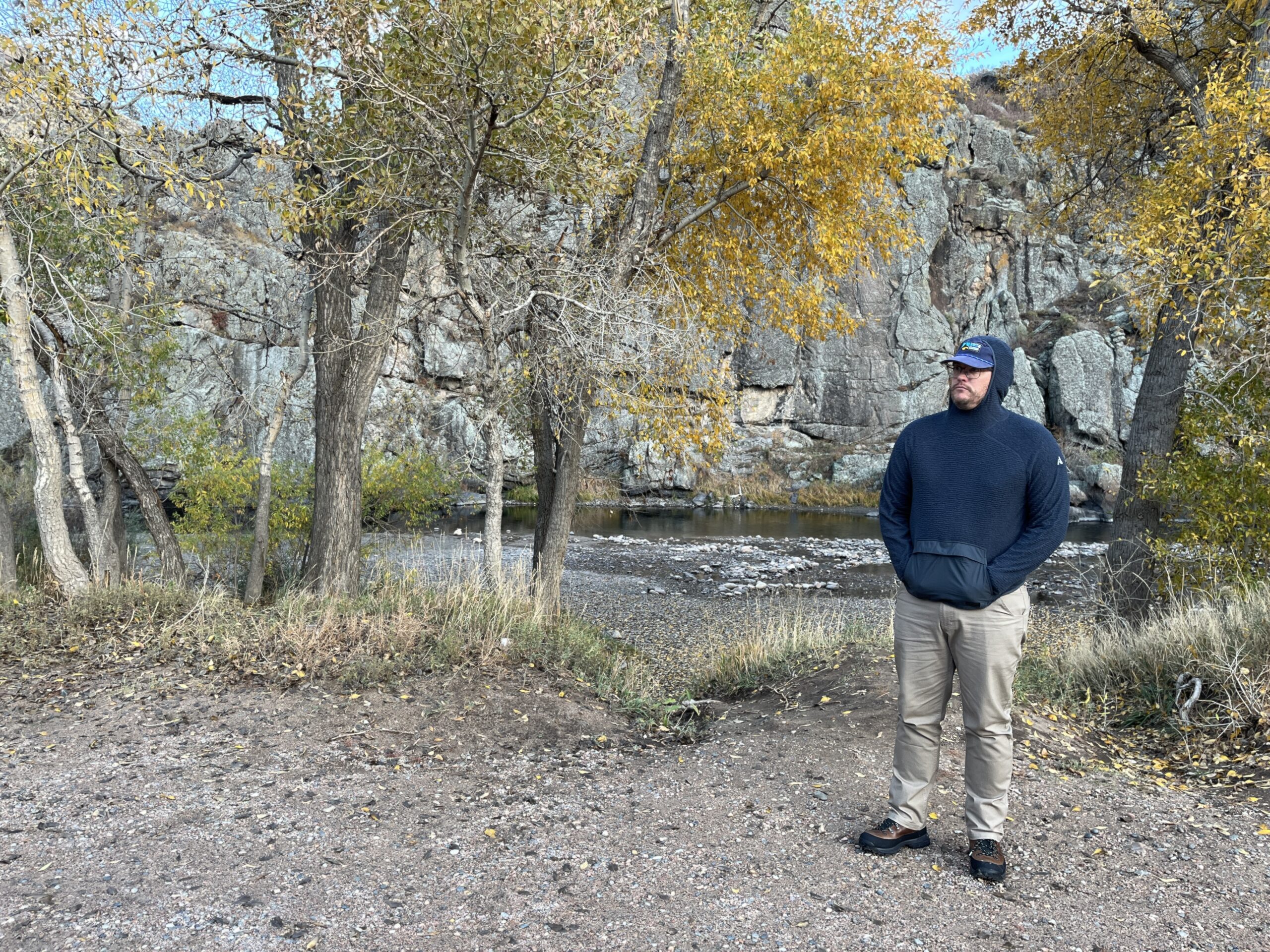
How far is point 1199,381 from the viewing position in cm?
939

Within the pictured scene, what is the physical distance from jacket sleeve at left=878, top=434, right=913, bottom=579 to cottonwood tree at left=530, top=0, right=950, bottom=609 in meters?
4.57

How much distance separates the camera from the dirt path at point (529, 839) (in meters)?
3.25

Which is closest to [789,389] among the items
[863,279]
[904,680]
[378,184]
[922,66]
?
[863,279]

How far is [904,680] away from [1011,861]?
0.94 meters

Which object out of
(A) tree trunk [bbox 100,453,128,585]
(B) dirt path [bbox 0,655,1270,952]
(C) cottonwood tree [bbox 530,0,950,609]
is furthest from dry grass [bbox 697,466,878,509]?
(B) dirt path [bbox 0,655,1270,952]

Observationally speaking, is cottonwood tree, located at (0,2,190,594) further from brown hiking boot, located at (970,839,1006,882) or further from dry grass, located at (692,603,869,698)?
brown hiking boot, located at (970,839,1006,882)

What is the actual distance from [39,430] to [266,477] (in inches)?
98.2

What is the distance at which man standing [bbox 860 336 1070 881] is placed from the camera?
3523 millimetres

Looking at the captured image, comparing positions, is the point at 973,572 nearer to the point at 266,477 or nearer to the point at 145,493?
the point at 266,477

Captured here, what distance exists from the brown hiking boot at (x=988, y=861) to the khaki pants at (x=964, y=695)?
3 centimetres

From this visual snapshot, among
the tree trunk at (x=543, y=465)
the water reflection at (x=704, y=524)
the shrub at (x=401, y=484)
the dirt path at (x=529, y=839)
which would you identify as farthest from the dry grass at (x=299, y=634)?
the water reflection at (x=704, y=524)

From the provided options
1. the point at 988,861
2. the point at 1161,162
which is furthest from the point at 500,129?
the point at 1161,162

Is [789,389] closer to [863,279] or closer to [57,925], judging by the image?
[863,279]

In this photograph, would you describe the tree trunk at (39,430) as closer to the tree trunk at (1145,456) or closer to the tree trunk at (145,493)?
the tree trunk at (145,493)
